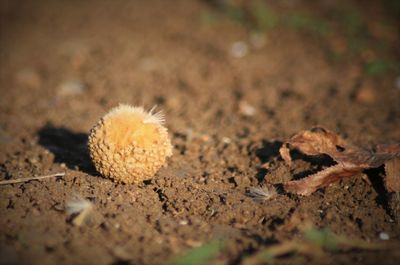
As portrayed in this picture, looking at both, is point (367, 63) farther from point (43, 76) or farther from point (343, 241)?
point (43, 76)

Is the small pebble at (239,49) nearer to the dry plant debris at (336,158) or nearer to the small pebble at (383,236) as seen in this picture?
the dry plant debris at (336,158)

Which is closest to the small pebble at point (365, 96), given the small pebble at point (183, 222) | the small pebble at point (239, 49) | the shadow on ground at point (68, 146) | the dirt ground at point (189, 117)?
the dirt ground at point (189, 117)

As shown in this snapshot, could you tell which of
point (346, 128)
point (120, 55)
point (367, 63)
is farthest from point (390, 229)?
point (120, 55)

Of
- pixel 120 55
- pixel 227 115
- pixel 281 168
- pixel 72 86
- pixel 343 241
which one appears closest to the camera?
pixel 343 241

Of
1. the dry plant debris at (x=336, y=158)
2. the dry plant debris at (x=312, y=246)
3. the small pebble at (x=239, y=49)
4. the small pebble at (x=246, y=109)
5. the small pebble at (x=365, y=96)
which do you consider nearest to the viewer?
the dry plant debris at (x=312, y=246)

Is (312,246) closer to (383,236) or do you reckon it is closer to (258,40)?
(383,236)

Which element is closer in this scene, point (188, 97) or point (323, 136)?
point (323, 136)

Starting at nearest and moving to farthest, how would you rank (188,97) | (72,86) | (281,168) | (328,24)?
(281,168), (188,97), (72,86), (328,24)
